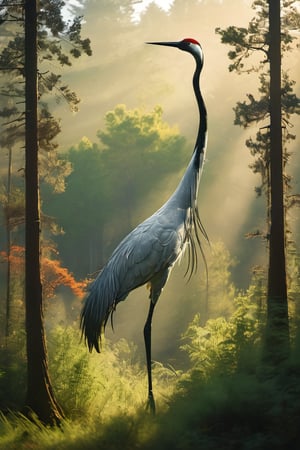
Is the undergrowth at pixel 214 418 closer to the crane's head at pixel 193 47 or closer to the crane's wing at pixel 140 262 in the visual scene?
the crane's wing at pixel 140 262

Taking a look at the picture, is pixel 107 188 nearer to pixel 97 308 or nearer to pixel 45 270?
pixel 45 270

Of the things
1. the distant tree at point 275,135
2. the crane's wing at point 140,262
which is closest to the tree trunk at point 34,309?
the crane's wing at point 140,262

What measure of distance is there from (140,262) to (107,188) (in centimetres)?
3259

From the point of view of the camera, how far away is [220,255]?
90.4 feet

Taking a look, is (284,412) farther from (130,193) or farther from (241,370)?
(130,193)

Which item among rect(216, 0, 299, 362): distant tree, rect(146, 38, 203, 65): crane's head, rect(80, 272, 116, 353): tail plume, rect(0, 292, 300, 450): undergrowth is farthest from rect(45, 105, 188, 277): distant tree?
rect(80, 272, 116, 353): tail plume

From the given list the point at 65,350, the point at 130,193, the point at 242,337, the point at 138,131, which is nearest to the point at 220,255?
the point at 138,131

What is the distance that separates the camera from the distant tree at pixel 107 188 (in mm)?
37281

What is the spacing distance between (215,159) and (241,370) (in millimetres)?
39300

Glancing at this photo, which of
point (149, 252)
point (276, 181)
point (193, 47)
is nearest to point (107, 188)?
point (276, 181)

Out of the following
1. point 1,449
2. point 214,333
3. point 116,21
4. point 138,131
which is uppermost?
point 116,21

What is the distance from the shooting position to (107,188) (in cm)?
3938

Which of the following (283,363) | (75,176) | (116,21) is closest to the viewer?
(283,363)

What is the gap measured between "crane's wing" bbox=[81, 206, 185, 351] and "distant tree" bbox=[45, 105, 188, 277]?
29.3m
